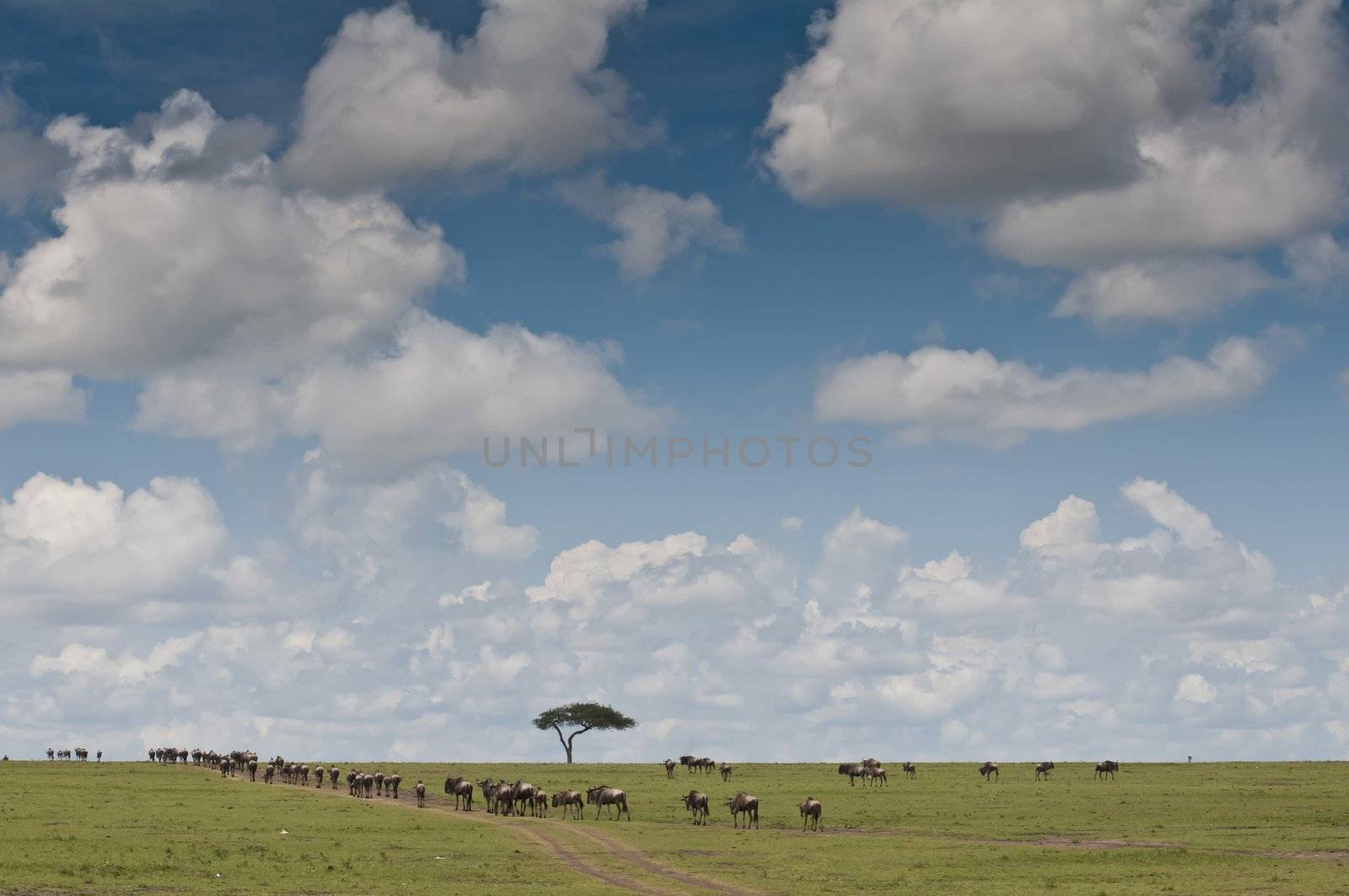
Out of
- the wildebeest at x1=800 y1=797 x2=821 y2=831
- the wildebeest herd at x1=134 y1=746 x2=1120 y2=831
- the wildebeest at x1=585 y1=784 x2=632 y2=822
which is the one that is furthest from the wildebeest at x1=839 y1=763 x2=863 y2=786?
the wildebeest at x1=800 y1=797 x2=821 y2=831

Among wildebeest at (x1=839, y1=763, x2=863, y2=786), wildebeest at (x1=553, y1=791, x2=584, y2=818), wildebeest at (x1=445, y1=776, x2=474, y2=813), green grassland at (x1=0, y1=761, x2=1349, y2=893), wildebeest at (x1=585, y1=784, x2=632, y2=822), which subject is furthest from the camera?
wildebeest at (x1=839, y1=763, x2=863, y2=786)

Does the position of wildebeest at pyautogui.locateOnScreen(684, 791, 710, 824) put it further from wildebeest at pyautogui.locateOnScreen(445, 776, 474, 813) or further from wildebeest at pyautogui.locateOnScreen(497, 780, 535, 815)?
wildebeest at pyautogui.locateOnScreen(445, 776, 474, 813)

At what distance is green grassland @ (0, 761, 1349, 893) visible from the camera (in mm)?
46188

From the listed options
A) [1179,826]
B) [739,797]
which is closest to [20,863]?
[739,797]

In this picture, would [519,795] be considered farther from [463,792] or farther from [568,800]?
[463,792]

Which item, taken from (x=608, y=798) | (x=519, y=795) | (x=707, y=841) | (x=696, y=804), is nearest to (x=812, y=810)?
(x=696, y=804)

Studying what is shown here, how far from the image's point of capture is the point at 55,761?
141 metres

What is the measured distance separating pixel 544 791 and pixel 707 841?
30.9 m

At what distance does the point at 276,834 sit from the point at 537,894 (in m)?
24.4

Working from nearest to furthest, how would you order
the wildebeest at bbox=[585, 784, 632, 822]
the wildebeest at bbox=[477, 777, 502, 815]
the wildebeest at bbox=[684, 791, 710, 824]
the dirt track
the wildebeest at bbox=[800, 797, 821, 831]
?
the dirt track
the wildebeest at bbox=[800, 797, 821, 831]
the wildebeest at bbox=[684, 791, 710, 824]
the wildebeest at bbox=[585, 784, 632, 822]
the wildebeest at bbox=[477, 777, 502, 815]

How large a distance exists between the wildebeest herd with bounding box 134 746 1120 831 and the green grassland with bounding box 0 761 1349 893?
1213mm

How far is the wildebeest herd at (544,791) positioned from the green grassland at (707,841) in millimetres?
1213

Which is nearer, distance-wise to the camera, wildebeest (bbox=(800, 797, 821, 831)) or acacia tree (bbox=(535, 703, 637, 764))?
wildebeest (bbox=(800, 797, 821, 831))

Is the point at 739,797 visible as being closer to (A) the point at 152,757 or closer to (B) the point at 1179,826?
(B) the point at 1179,826
